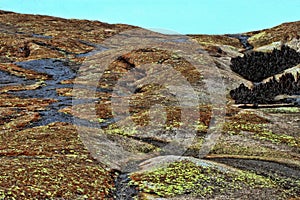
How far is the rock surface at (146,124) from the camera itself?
1991 cm

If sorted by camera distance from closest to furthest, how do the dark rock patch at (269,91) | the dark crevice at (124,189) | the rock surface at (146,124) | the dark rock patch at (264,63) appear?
the dark crevice at (124,189), the rock surface at (146,124), the dark rock patch at (269,91), the dark rock patch at (264,63)

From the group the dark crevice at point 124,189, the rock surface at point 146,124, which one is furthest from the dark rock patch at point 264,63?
the dark crevice at point 124,189

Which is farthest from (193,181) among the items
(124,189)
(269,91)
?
(269,91)

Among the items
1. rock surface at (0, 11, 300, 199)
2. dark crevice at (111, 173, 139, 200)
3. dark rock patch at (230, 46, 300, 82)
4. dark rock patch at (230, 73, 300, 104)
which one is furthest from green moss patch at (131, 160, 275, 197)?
dark rock patch at (230, 46, 300, 82)

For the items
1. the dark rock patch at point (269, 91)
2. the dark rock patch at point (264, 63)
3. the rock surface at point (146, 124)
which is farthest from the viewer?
the dark rock patch at point (264, 63)

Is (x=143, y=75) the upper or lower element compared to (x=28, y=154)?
upper

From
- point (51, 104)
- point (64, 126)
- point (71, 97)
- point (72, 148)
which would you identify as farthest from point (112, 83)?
point (72, 148)

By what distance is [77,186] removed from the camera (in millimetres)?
19109

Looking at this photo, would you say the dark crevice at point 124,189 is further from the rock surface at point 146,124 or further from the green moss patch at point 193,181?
the green moss patch at point 193,181

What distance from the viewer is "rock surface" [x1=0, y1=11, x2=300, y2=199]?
19.9m

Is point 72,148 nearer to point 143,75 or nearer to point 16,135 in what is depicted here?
point 16,135

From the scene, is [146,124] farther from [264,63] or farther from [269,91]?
[264,63]

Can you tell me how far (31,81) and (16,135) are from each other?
27103mm

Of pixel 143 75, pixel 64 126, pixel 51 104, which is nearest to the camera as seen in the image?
pixel 64 126
